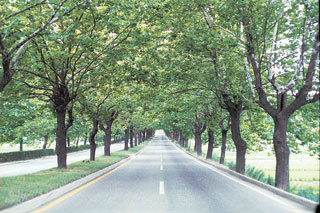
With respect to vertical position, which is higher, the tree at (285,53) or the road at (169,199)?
the tree at (285,53)

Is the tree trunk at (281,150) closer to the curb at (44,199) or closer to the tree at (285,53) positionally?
the tree at (285,53)

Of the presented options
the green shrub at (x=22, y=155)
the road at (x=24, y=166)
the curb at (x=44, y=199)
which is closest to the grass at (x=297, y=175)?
the curb at (x=44, y=199)

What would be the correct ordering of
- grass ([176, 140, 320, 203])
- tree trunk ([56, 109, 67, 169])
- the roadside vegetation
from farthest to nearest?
tree trunk ([56, 109, 67, 169]) < the roadside vegetation < grass ([176, 140, 320, 203])

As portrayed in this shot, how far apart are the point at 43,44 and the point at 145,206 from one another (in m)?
7.92

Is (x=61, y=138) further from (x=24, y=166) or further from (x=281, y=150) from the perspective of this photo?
(x=24, y=166)

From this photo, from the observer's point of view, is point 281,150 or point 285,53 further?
point 285,53

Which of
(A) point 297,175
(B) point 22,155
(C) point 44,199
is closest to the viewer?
(C) point 44,199

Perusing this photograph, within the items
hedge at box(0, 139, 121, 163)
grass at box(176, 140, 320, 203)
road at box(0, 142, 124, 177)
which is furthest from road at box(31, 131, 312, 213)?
hedge at box(0, 139, 121, 163)

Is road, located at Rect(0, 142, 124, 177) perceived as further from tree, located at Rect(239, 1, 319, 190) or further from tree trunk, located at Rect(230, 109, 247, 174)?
tree, located at Rect(239, 1, 319, 190)

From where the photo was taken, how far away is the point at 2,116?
2620 centimetres

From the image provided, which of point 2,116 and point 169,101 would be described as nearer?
point 169,101

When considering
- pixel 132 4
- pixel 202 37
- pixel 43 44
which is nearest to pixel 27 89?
pixel 43 44

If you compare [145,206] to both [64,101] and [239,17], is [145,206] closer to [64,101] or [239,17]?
[239,17]

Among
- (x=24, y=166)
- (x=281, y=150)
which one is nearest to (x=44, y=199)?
(x=281, y=150)
